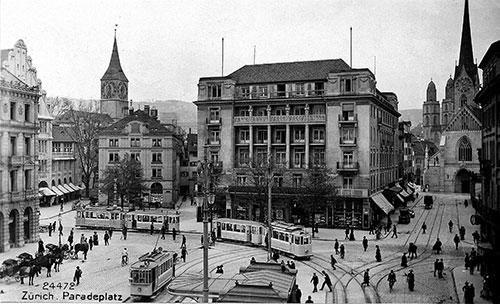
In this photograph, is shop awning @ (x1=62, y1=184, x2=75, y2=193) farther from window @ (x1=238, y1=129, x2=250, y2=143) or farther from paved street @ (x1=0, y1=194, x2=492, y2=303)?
window @ (x1=238, y1=129, x2=250, y2=143)

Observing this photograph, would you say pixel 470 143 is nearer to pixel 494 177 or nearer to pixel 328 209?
A: pixel 328 209

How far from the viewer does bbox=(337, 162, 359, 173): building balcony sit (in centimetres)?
3391

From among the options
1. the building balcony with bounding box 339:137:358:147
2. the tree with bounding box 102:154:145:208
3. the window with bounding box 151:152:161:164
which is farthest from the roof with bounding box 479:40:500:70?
the window with bounding box 151:152:161:164

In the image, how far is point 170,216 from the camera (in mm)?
32312

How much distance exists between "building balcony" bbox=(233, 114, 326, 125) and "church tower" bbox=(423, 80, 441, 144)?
71351 mm

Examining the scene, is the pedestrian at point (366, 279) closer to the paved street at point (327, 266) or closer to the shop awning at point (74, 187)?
the paved street at point (327, 266)

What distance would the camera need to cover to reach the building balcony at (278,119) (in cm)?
3519

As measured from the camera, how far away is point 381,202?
35531mm

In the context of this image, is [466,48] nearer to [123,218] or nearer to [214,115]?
[214,115]

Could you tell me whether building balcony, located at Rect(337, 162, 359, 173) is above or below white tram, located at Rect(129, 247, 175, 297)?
above

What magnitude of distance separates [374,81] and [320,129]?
5135mm

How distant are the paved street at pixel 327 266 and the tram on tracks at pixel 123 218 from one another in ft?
3.50

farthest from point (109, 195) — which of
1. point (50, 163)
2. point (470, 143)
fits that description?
point (470, 143)

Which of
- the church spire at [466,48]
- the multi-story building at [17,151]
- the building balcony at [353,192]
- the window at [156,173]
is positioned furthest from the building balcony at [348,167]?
the multi-story building at [17,151]
